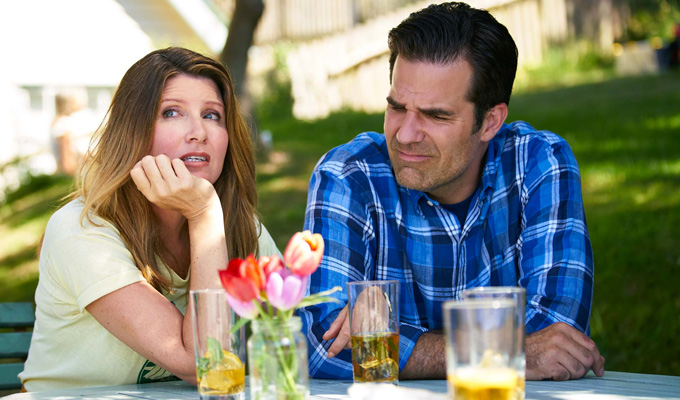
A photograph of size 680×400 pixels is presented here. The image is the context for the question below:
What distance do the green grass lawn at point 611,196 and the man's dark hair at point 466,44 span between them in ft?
4.90

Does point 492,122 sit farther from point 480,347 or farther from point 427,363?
point 480,347

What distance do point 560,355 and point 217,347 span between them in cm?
108

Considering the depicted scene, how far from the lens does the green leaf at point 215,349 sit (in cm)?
155

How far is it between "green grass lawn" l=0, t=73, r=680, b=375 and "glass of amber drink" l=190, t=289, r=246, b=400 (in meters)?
1.63

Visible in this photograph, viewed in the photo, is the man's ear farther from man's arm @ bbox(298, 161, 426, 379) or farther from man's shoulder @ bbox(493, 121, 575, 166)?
man's arm @ bbox(298, 161, 426, 379)

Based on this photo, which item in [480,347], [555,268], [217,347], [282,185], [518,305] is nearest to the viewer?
[480,347]

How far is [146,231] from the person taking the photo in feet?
8.09

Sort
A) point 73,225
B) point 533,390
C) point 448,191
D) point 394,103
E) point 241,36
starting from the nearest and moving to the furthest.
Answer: point 533,390, point 73,225, point 394,103, point 448,191, point 241,36

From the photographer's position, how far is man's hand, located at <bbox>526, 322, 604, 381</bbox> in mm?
2173

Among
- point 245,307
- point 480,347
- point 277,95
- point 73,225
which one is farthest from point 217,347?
point 277,95

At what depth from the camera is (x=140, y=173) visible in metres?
2.27

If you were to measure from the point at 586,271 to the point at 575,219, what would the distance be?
191 millimetres

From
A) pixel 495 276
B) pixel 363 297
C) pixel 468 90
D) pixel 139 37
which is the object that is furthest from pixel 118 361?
pixel 139 37

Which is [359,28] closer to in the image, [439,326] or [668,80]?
[668,80]
